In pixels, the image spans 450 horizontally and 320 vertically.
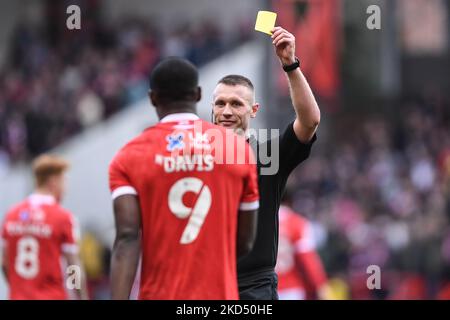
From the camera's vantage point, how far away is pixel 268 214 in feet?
23.8

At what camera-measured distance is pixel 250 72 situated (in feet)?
74.2

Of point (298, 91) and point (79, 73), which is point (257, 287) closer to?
point (298, 91)

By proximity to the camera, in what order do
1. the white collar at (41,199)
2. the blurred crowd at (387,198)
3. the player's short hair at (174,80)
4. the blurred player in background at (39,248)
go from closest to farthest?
1. the player's short hair at (174,80)
2. the blurred player in background at (39,248)
3. the white collar at (41,199)
4. the blurred crowd at (387,198)

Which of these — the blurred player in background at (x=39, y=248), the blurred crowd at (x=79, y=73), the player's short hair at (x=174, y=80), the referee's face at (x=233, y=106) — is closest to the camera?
the player's short hair at (x=174, y=80)

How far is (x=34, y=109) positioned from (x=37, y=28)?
5752 millimetres

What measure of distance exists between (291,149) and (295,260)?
4.49 meters

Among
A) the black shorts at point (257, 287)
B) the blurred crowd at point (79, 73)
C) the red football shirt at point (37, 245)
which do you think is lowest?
the black shorts at point (257, 287)

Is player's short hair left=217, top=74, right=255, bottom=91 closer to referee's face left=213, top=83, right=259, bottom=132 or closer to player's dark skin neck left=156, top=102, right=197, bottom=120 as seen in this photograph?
referee's face left=213, top=83, right=259, bottom=132

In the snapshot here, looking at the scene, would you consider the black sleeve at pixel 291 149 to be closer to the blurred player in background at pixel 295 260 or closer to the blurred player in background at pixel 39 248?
the blurred player in background at pixel 39 248

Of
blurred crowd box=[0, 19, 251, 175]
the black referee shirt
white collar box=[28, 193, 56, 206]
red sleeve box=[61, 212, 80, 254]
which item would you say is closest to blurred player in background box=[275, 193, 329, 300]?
red sleeve box=[61, 212, 80, 254]

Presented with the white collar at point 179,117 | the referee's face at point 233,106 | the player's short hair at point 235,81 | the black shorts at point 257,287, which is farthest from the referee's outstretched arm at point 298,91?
the black shorts at point 257,287

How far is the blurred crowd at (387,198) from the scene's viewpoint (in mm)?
17406

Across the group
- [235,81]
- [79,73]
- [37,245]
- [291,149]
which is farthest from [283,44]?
[79,73]

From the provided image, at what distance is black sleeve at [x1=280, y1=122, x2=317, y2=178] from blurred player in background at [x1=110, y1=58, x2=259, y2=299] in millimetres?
897
